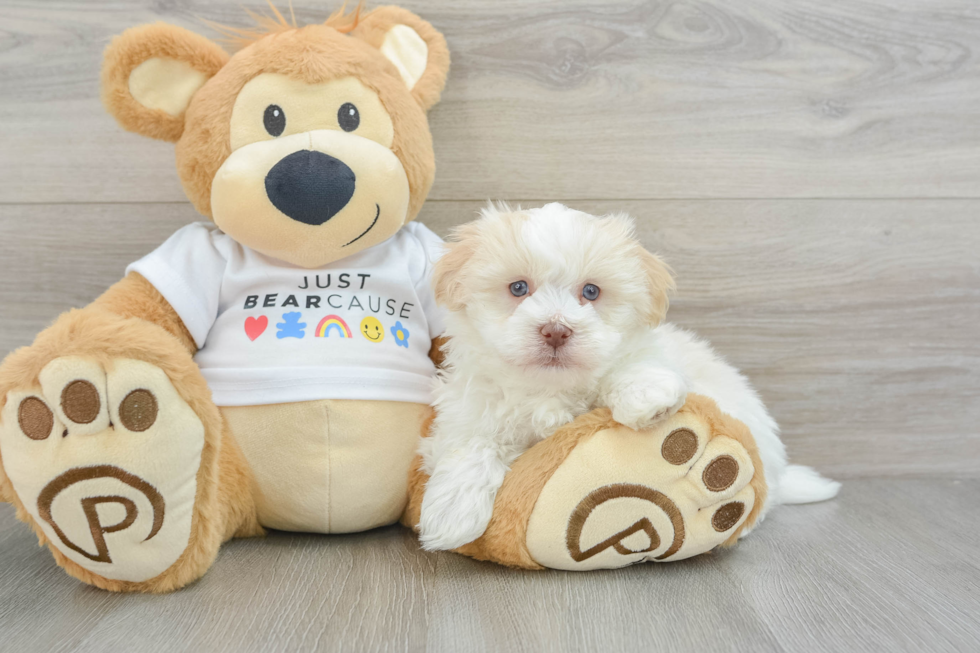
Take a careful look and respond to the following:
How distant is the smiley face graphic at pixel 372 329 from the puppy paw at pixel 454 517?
22 cm

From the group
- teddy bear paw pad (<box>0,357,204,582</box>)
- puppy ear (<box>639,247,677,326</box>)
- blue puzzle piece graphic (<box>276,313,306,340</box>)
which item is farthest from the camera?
blue puzzle piece graphic (<box>276,313,306,340</box>)

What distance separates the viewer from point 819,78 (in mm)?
1118

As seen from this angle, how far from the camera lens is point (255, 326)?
895mm

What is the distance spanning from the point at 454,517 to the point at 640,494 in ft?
0.65

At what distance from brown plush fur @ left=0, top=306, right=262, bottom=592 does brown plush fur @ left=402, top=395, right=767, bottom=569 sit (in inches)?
11.4

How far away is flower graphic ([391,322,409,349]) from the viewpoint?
0.92 m

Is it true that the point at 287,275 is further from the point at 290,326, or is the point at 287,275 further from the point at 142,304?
the point at 142,304

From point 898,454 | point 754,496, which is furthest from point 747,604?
point 898,454

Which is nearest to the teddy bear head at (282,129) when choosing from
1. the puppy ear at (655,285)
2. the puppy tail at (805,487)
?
the puppy ear at (655,285)

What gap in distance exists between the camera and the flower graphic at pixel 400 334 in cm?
92

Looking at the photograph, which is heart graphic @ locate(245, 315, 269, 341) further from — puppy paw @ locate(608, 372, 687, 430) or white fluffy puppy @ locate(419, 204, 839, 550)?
puppy paw @ locate(608, 372, 687, 430)

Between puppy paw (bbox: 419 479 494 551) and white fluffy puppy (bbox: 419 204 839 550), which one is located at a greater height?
white fluffy puppy (bbox: 419 204 839 550)

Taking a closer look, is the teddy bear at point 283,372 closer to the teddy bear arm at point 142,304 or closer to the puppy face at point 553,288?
the teddy bear arm at point 142,304

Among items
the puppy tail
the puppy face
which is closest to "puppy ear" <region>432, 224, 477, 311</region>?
the puppy face
